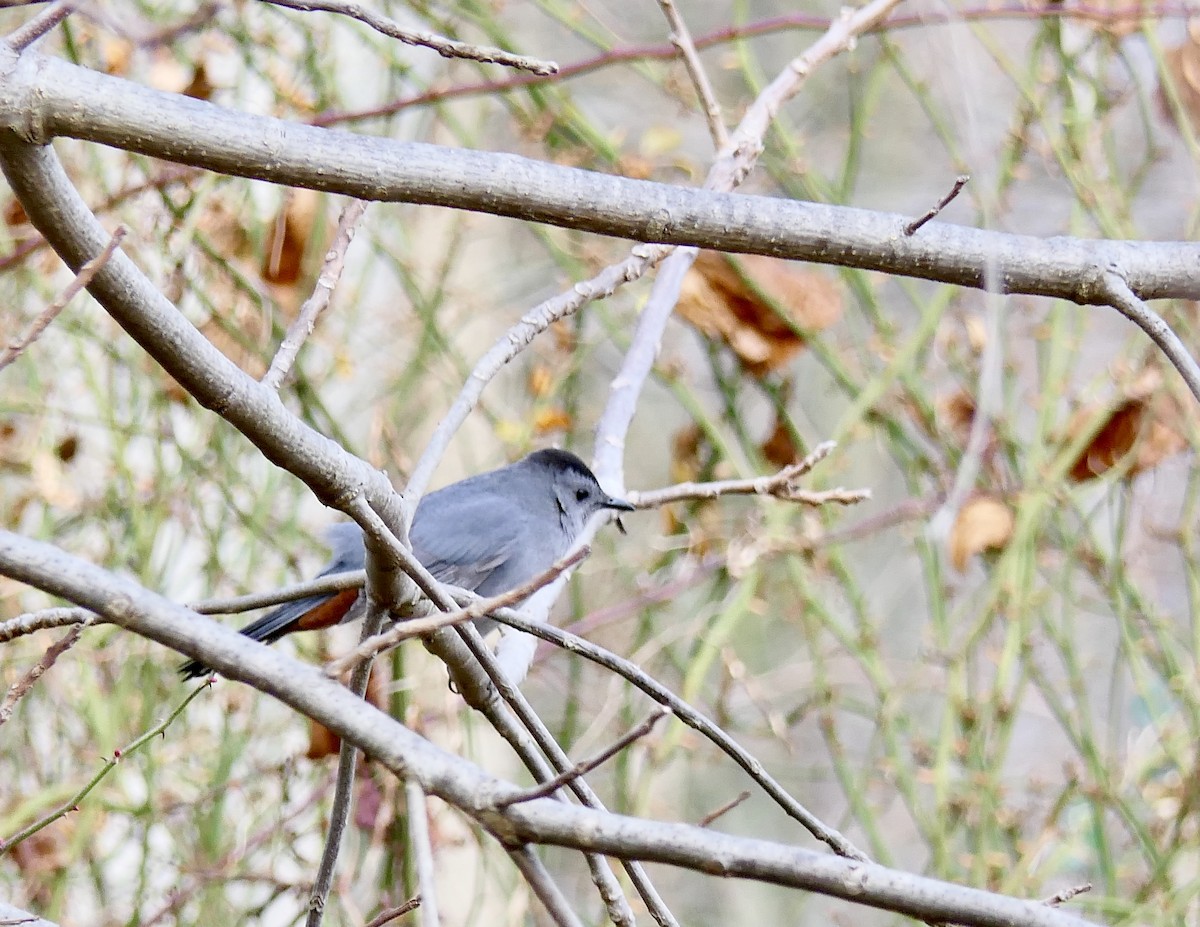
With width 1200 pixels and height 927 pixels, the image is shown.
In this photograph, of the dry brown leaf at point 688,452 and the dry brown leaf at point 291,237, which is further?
the dry brown leaf at point 688,452

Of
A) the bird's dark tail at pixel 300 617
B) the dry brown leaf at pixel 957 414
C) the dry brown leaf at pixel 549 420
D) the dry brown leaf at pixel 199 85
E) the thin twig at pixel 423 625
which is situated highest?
the dry brown leaf at pixel 199 85

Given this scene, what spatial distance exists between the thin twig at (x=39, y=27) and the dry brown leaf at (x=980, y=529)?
3844mm

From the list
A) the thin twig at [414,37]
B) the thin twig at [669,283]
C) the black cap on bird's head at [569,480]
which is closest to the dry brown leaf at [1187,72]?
the thin twig at [669,283]

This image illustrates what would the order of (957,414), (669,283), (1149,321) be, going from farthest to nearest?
1. (957,414)
2. (669,283)
3. (1149,321)

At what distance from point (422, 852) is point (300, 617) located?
2509 millimetres

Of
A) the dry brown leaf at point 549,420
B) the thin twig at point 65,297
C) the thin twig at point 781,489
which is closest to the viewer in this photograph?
the thin twig at point 65,297

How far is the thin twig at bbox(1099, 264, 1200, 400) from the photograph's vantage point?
174cm

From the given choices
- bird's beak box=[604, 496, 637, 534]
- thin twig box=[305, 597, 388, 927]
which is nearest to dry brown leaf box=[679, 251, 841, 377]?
bird's beak box=[604, 496, 637, 534]

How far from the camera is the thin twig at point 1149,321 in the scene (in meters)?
1.74

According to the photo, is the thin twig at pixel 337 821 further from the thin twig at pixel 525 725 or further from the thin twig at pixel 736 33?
the thin twig at pixel 736 33

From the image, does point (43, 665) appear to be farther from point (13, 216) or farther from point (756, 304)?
point (756, 304)

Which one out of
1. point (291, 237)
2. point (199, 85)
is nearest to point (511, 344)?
point (199, 85)

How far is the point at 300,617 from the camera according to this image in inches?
143

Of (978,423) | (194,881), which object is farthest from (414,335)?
(978,423)
